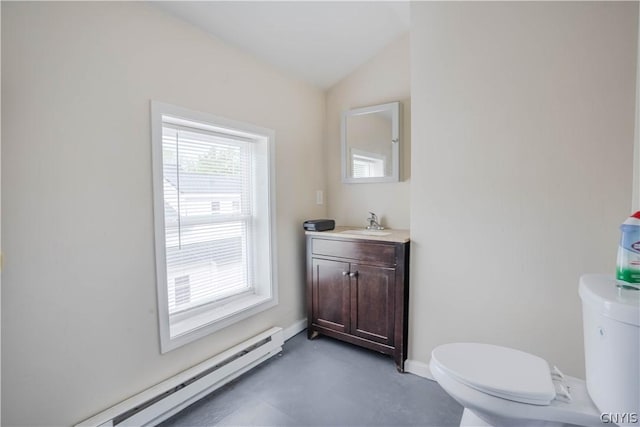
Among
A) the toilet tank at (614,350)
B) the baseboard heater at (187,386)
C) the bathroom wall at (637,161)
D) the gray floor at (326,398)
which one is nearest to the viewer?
the toilet tank at (614,350)

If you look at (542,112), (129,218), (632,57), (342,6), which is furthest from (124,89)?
(632,57)

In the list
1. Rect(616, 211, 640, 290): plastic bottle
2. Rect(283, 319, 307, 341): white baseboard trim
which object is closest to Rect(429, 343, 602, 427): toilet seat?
Rect(616, 211, 640, 290): plastic bottle

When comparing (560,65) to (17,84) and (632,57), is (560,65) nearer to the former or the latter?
(632,57)

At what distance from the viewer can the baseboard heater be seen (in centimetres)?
145

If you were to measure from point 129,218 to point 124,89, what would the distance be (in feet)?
2.14

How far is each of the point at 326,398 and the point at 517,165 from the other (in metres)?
1.74

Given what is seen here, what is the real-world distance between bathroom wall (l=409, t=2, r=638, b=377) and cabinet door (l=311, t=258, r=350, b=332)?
Answer: 529 millimetres

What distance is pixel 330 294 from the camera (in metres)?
2.40

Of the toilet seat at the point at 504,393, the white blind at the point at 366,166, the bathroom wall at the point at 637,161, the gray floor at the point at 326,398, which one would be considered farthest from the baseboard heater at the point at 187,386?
the bathroom wall at the point at 637,161

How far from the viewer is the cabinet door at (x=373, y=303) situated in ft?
6.86

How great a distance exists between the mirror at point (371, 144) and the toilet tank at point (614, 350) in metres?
1.65

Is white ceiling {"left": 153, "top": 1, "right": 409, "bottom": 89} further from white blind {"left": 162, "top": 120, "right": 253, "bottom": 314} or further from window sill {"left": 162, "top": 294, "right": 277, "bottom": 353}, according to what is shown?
window sill {"left": 162, "top": 294, "right": 277, "bottom": 353}

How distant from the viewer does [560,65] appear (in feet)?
5.01

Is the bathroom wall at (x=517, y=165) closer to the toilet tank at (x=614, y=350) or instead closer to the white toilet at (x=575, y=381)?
the white toilet at (x=575, y=381)
